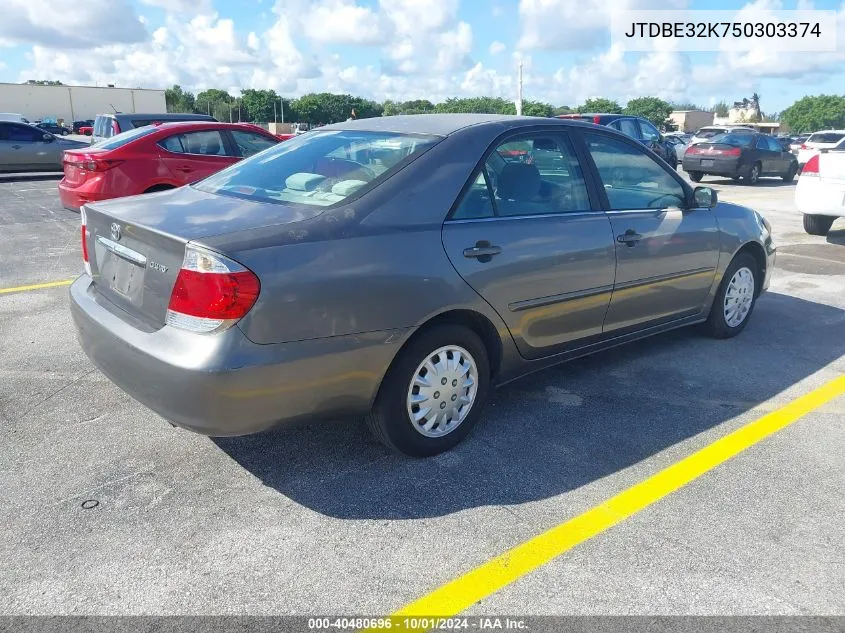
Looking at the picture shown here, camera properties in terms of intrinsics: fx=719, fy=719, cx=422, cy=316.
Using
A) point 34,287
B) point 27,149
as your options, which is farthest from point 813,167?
point 27,149

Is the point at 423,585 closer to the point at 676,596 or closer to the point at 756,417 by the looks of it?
the point at 676,596

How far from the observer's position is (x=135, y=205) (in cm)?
343

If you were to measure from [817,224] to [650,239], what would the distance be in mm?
7604

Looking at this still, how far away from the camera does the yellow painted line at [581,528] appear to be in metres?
2.47

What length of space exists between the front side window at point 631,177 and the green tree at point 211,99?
11387cm

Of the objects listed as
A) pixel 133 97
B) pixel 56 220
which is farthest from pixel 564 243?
pixel 133 97

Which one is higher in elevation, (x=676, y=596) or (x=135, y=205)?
(x=135, y=205)

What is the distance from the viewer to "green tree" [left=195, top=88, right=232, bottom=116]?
113m

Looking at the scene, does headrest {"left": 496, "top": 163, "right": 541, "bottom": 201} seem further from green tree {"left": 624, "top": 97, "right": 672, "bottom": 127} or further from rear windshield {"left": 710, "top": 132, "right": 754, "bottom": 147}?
green tree {"left": 624, "top": 97, "right": 672, "bottom": 127}

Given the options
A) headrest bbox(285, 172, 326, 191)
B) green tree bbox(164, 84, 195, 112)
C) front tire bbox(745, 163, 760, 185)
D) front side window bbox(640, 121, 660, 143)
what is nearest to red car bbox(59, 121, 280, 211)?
headrest bbox(285, 172, 326, 191)

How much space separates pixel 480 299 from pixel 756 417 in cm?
183

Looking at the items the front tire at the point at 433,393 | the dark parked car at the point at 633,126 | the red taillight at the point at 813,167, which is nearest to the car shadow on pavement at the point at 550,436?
the front tire at the point at 433,393

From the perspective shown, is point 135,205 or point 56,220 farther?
point 56,220

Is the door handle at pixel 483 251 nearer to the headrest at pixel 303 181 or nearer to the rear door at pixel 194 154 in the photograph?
the headrest at pixel 303 181
